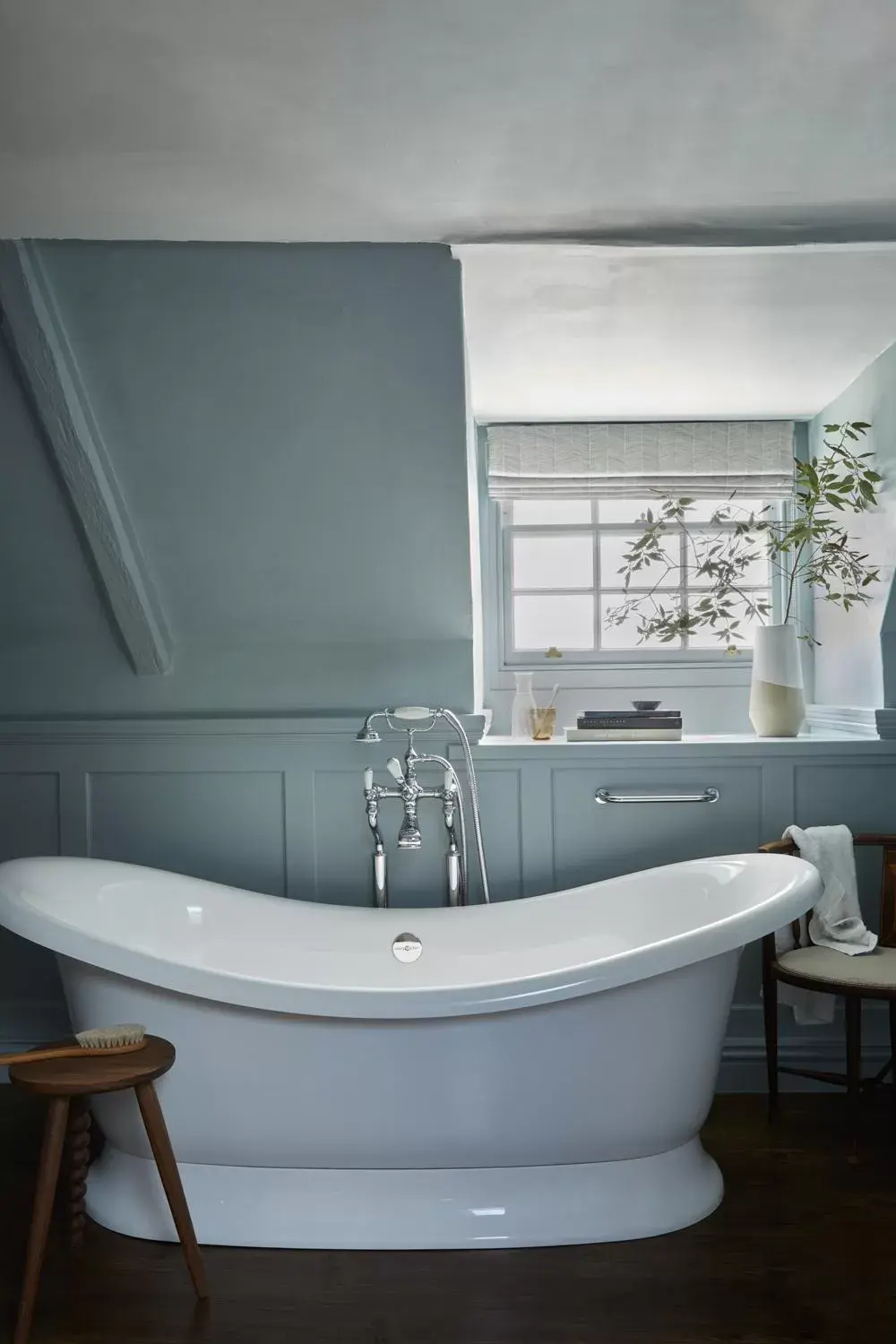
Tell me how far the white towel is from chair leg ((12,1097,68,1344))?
1.71m

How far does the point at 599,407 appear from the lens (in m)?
3.62

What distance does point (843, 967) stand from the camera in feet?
8.54

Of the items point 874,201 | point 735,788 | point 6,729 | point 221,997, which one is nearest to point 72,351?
point 6,729

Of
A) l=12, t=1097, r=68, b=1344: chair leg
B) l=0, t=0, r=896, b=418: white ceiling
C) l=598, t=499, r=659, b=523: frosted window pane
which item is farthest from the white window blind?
l=12, t=1097, r=68, b=1344: chair leg

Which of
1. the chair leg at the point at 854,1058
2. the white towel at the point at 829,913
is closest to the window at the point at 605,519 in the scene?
the white towel at the point at 829,913

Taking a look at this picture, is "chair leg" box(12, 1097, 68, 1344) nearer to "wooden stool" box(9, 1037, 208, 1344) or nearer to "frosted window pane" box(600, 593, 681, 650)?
"wooden stool" box(9, 1037, 208, 1344)

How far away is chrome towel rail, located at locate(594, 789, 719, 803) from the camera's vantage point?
3086 mm

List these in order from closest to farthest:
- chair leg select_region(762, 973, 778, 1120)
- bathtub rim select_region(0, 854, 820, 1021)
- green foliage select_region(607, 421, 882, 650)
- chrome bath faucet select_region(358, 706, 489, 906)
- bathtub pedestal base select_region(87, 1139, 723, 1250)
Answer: bathtub rim select_region(0, 854, 820, 1021) → bathtub pedestal base select_region(87, 1139, 723, 1250) → chair leg select_region(762, 973, 778, 1120) → chrome bath faucet select_region(358, 706, 489, 906) → green foliage select_region(607, 421, 882, 650)

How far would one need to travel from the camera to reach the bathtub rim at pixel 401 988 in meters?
2.08

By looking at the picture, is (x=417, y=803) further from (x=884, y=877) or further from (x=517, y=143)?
(x=517, y=143)

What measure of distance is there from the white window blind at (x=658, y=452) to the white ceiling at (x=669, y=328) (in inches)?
2.1

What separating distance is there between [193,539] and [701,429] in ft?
5.80

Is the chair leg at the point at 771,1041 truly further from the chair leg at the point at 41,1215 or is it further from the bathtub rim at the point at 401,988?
the chair leg at the point at 41,1215

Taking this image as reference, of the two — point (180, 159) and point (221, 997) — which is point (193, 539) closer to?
point (180, 159)
